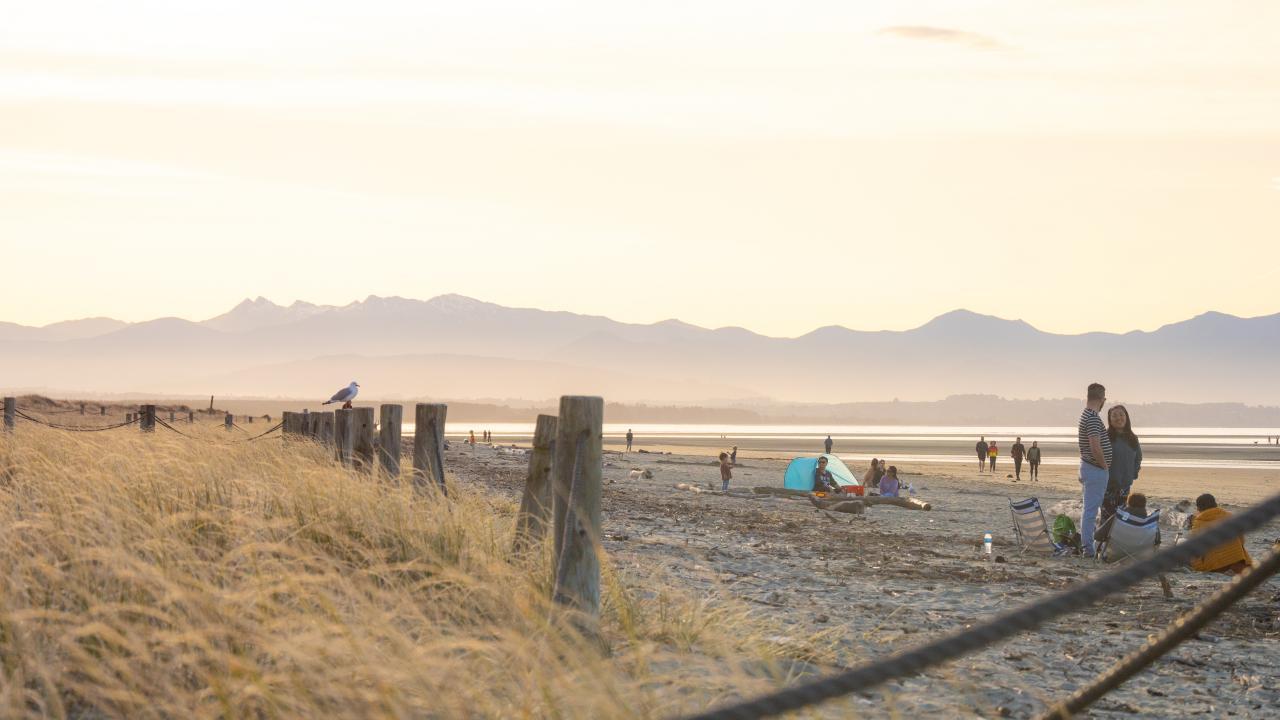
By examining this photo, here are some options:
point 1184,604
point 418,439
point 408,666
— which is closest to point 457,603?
point 408,666

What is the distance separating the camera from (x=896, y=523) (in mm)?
18781

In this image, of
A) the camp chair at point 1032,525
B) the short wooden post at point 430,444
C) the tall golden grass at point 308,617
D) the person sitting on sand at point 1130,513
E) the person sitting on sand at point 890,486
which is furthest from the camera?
the person sitting on sand at point 890,486

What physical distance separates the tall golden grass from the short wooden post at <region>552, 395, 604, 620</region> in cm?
21

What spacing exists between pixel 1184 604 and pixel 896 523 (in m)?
8.79

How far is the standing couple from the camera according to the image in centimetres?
1229

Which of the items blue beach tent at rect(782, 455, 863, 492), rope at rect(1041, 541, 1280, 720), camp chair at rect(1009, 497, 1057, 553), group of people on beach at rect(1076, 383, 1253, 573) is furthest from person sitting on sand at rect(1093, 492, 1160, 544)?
blue beach tent at rect(782, 455, 863, 492)

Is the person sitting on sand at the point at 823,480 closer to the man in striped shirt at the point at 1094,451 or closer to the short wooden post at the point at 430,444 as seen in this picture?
the man in striped shirt at the point at 1094,451

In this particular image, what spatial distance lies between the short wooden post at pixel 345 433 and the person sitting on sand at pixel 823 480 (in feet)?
42.0

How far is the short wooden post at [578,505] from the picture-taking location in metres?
5.93

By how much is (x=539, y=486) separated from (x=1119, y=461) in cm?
777

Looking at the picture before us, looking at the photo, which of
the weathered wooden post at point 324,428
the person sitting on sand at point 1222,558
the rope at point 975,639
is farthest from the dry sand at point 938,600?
the weathered wooden post at point 324,428

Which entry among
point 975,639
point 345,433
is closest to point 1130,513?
point 345,433

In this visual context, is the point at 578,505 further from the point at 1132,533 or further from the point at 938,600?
the point at 1132,533

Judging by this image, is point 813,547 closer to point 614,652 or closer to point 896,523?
point 896,523
